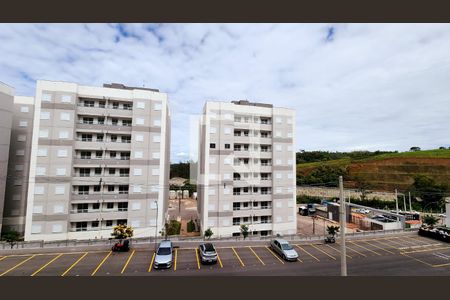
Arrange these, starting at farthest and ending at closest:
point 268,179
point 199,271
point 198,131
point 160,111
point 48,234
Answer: point 198,131, point 268,179, point 160,111, point 48,234, point 199,271

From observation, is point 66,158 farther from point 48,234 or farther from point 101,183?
point 48,234

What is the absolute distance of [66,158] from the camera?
105 ft

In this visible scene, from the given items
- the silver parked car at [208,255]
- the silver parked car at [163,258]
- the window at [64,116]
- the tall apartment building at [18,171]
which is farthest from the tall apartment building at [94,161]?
the silver parked car at [208,255]

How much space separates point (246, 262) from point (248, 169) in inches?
668

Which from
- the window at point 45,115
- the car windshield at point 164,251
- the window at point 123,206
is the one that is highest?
the window at point 45,115

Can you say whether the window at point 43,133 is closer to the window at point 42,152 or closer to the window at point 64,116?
the window at point 42,152

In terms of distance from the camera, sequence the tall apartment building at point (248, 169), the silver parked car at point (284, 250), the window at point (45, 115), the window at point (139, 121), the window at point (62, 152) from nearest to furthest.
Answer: the silver parked car at point (284, 250)
the window at point (45, 115)
the window at point (62, 152)
the window at point (139, 121)
the tall apartment building at point (248, 169)

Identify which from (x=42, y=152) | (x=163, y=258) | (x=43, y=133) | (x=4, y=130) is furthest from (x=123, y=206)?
(x=4, y=130)

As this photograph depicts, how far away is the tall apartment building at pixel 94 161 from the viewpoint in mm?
30906

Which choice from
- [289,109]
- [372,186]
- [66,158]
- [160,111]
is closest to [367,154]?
[372,186]

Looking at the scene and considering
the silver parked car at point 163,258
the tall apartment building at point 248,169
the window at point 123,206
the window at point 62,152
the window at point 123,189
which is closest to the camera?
the silver parked car at point 163,258

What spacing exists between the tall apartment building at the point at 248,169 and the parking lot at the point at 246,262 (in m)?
8.38

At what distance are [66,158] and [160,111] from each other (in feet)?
47.4

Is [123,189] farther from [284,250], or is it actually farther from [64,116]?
[284,250]
